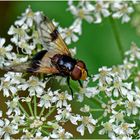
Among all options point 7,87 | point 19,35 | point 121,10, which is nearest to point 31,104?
point 7,87

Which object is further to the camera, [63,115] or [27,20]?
[27,20]

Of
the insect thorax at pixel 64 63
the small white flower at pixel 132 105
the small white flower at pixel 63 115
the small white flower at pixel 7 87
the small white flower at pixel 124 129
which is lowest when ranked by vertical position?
the small white flower at pixel 124 129

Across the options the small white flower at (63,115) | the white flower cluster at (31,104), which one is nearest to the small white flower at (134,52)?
the white flower cluster at (31,104)

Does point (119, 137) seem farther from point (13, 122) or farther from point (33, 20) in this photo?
point (33, 20)

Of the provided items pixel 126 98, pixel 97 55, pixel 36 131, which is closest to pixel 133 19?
pixel 97 55

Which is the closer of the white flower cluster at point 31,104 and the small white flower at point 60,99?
the white flower cluster at point 31,104

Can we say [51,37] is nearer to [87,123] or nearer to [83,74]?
[83,74]

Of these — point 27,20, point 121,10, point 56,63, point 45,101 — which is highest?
point 121,10

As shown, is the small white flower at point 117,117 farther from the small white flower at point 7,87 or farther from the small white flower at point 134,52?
the small white flower at point 134,52
